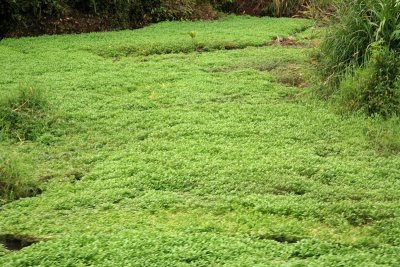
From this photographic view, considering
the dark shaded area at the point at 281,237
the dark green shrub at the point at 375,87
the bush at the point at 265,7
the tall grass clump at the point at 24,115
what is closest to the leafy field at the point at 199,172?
the dark shaded area at the point at 281,237

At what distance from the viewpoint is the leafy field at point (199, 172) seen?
13.2ft

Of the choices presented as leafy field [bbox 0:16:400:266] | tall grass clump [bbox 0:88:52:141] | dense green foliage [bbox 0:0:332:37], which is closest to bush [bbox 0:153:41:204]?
leafy field [bbox 0:16:400:266]

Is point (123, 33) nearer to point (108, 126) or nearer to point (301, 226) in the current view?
point (108, 126)

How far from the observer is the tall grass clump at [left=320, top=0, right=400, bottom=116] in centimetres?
692

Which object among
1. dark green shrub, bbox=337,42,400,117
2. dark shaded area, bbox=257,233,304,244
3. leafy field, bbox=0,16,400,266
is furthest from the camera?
dark green shrub, bbox=337,42,400,117

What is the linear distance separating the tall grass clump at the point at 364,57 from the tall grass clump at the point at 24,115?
3.29m

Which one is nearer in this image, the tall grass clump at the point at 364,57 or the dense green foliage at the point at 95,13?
the tall grass clump at the point at 364,57

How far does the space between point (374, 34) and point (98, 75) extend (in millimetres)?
3751

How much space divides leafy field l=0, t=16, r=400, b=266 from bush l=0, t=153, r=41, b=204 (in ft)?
0.34

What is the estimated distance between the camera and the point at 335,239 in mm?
4199

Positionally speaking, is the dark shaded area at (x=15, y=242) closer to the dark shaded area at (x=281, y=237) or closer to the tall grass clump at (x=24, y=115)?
the dark shaded area at (x=281, y=237)

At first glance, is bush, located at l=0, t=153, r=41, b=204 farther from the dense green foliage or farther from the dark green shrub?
the dense green foliage

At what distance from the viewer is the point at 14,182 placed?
5.07 metres

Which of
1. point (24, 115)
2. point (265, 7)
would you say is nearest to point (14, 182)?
point (24, 115)
